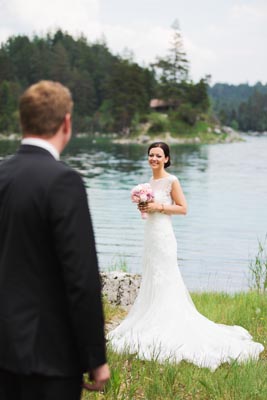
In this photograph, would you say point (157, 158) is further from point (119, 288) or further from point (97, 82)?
point (97, 82)

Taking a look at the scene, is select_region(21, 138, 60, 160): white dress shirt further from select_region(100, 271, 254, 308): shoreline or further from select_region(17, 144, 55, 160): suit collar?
select_region(100, 271, 254, 308): shoreline

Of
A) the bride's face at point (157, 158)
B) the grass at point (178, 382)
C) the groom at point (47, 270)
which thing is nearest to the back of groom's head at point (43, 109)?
the groom at point (47, 270)

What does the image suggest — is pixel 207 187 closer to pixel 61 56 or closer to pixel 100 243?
pixel 100 243

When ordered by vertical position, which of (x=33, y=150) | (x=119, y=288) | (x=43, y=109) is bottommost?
(x=119, y=288)

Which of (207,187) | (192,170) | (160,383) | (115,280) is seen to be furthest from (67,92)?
(192,170)

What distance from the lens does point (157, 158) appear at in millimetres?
7082

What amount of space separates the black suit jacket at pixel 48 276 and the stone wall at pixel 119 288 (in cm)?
585

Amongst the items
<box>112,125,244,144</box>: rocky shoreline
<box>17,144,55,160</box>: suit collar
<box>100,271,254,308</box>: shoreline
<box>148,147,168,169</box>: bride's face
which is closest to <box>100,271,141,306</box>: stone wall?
<box>100,271,254,308</box>: shoreline

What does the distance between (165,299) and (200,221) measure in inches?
802

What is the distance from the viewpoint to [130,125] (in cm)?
12462

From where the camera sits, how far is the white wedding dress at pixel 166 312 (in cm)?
691

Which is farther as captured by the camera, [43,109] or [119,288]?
[119,288]

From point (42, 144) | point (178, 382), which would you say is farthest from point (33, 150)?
point (178, 382)

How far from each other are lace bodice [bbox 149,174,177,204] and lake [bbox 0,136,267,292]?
14.4ft
